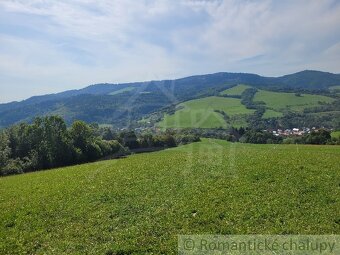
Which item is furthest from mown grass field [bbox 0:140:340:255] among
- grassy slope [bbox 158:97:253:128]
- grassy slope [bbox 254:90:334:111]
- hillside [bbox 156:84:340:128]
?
grassy slope [bbox 254:90:334:111]

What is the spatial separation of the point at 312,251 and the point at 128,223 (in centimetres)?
870

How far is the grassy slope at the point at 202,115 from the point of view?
436 ft

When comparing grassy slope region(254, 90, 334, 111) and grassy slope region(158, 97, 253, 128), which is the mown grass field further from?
grassy slope region(254, 90, 334, 111)

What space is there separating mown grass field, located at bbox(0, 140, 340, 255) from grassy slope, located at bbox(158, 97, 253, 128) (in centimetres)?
10105

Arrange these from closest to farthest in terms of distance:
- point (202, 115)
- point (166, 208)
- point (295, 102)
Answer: point (166, 208) < point (202, 115) < point (295, 102)

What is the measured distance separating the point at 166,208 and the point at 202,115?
117m

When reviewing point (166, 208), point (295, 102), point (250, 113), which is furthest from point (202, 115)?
point (166, 208)

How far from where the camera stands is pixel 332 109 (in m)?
164

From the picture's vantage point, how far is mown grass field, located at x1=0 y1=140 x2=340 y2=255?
611 inches

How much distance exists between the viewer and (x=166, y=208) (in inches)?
739

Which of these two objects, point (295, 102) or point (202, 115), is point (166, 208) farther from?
point (295, 102)

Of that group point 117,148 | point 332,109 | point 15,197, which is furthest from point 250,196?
point 332,109

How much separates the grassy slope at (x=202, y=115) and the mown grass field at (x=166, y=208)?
10105 centimetres

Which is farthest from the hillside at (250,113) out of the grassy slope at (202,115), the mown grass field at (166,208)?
the mown grass field at (166,208)
